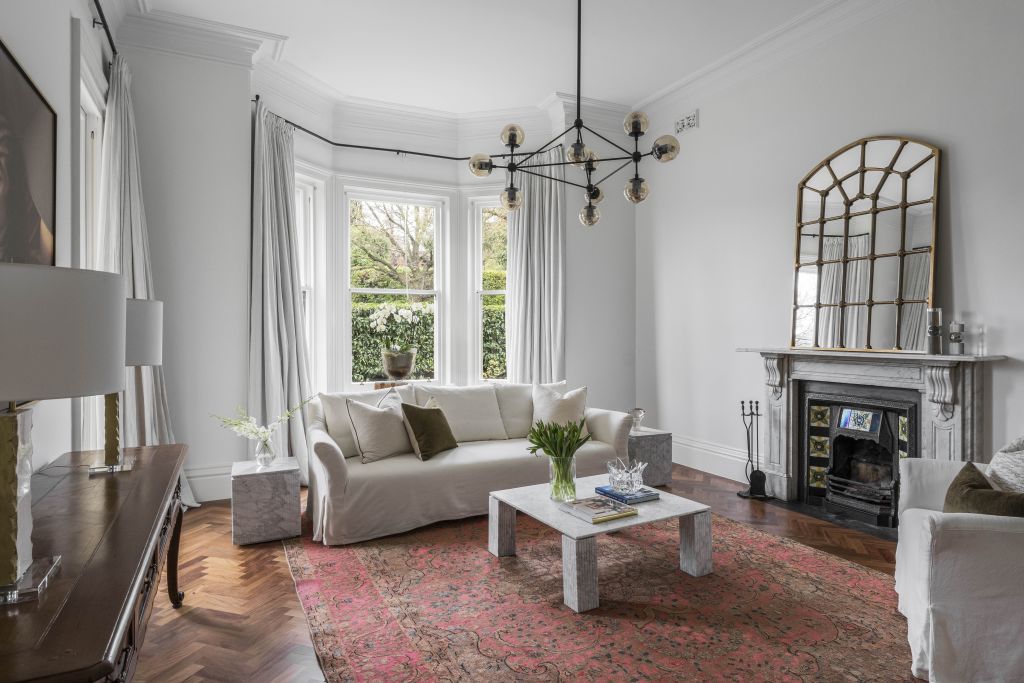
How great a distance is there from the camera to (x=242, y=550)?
132 inches

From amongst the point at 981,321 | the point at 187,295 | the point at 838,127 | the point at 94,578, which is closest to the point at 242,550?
the point at 187,295

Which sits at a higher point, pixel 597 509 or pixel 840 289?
pixel 840 289

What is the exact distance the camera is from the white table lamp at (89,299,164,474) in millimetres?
2267

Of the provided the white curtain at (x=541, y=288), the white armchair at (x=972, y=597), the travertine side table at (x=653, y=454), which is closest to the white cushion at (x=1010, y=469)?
the white armchair at (x=972, y=597)

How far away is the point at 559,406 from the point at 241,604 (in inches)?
97.0

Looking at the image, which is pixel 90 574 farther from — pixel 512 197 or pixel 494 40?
pixel 494 40

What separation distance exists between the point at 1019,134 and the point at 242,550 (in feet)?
15.2

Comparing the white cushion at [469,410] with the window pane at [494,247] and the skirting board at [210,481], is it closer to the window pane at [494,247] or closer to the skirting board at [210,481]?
the skirting board at [210,481]

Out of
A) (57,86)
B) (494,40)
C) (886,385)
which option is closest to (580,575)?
(886,385)

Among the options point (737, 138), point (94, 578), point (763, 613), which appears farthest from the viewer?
point (737, 138)

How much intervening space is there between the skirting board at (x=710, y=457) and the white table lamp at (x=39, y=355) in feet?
14.7

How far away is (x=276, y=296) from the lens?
454 centimetres

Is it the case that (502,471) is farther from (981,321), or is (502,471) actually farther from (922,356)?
(981,321)

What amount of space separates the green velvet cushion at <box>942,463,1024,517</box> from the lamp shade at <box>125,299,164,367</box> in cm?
304
